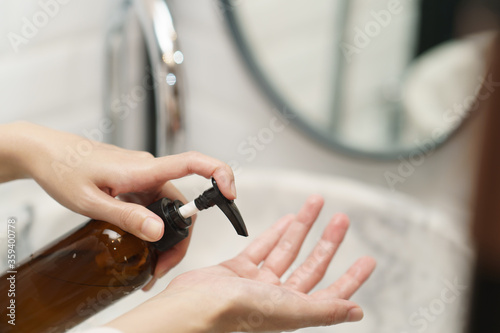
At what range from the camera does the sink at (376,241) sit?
2.60ft

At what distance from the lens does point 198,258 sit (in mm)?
803

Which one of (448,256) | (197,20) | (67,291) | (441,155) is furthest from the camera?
(441,155)

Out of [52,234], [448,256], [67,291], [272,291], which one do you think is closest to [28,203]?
[52,234]

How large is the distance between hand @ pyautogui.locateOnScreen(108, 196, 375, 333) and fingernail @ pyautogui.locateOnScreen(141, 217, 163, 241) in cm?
6

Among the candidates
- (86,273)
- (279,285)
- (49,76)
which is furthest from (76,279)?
Answer: (49,76)

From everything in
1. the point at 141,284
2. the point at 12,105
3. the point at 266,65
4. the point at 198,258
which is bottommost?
the point at 198,258

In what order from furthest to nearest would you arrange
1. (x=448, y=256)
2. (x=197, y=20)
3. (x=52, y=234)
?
(x=197, y=20) < (x=448, y=256) < (x=52, y=234)

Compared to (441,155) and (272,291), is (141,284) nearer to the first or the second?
(272,291)

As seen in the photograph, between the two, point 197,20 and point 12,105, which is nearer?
point 12,105

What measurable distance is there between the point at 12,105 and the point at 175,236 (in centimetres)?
43

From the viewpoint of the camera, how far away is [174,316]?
0.40 m

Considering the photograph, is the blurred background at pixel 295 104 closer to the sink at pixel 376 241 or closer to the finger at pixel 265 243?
the sink at pixel 376 241

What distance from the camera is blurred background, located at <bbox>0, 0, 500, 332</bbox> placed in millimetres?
702

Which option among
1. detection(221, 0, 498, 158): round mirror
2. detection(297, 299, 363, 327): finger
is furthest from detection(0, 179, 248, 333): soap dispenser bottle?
detection(221, 0, 498, 158): round mirror
